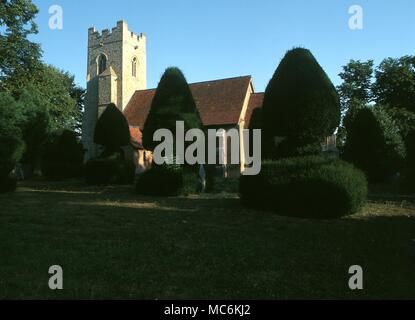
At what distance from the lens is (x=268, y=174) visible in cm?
1248

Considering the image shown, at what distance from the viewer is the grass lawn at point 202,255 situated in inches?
206

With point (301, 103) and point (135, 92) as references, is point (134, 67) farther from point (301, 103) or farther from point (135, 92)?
point (301, 103)

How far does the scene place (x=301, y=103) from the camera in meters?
13.0

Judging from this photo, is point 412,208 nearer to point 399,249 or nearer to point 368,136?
point 399,249

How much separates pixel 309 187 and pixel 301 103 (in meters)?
3.20

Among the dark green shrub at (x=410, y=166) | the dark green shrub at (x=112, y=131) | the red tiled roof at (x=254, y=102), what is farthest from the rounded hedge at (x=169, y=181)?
the red tiled roof at (x=254, y=102)

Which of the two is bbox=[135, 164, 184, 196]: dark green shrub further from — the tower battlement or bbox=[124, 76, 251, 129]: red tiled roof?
the tower battlement

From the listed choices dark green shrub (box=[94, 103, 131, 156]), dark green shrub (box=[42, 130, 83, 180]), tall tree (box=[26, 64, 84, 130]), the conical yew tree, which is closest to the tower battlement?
tall tree (box=[26, 64, 84, 130])

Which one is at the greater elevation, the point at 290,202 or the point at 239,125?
the point at 239,125

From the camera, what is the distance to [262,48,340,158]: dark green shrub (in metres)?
13.0

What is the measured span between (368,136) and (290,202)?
18196 mm

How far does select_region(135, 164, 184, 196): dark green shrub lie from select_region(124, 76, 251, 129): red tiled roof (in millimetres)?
18342

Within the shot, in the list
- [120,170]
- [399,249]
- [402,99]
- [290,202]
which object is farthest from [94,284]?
[402,99]
